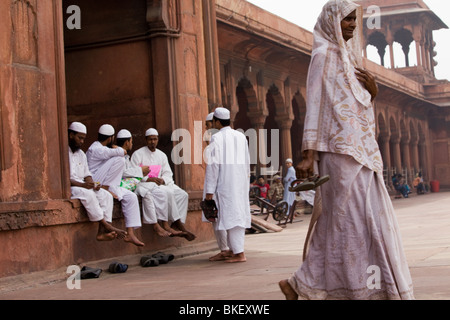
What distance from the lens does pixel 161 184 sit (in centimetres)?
802

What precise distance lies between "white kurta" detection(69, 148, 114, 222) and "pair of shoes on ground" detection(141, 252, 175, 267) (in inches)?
25.3

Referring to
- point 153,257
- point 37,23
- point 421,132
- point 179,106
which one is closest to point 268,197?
point 179,106

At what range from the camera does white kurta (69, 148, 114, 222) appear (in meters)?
6.60

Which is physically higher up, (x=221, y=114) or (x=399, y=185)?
(x=221, y=114)

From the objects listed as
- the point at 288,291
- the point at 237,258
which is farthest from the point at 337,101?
the point at 237,258

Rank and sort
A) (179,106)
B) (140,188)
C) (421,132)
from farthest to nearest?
(421,132) < (179,106) < (140,188)

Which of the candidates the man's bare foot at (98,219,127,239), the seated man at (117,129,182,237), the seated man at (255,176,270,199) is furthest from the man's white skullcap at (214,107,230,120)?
the seated man at (255,176,270,199)

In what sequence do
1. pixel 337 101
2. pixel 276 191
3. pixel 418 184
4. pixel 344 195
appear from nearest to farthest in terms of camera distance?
pixel 344 195
pixel 337 101
pixel 276 191
pixel 418 184

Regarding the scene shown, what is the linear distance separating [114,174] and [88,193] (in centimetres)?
68

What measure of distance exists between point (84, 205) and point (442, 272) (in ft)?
9.94

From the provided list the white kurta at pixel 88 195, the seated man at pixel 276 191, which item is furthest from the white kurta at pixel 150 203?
the seated man at pixel 276 191

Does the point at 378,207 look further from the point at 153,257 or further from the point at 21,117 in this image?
the point at 153,257

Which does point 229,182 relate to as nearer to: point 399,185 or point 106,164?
point 106,164
